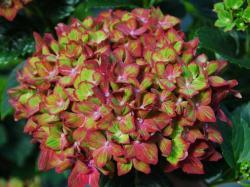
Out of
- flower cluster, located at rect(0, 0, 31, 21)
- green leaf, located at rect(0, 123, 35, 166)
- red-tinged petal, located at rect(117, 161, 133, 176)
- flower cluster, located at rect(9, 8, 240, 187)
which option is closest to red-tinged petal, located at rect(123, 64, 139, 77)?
flower cluster, located at rect(9, 8, 240, 187)

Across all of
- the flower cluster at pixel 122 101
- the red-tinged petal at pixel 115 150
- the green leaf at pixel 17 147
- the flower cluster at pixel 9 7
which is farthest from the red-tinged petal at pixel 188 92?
the green leaf at pixel 17 147

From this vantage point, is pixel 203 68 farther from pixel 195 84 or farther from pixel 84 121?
pixel 84 121

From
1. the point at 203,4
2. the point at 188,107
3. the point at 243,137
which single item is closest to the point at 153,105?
the point at 188,107

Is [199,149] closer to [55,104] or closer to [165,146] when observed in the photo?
[165,146]

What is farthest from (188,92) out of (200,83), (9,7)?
(9,7)

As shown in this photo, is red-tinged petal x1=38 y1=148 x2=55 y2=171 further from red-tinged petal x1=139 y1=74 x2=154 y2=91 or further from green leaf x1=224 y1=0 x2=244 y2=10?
green leaf x1=224 y1=0 x2=244 y2=10

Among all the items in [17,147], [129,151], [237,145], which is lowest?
[17,147]

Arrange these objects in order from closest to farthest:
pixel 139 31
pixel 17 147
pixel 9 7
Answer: pixel 139 31 → pixel 9 7 → pixel 17 147

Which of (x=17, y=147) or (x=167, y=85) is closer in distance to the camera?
(x=167, y=85)
